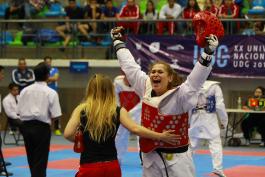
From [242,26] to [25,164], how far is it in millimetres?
9470

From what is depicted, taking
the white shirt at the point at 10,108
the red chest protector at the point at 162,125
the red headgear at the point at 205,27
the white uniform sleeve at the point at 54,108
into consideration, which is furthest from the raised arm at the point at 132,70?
the white shirt at the point at 10,108

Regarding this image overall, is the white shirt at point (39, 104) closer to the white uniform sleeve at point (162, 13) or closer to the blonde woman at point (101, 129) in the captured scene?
the blonde woman at point (101, 129)

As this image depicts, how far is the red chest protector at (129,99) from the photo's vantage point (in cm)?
1423

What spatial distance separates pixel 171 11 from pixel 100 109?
620 inches

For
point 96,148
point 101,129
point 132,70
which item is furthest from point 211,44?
point 96,148

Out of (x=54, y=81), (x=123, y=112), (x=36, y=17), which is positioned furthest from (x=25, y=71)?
(x=123, y=112)

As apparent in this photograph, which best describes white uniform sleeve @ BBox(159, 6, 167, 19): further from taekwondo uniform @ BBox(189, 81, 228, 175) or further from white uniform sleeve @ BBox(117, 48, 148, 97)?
white uniform sleeve @ BBox(117, 48, 148, 97)

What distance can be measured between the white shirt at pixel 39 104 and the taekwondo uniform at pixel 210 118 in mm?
3097

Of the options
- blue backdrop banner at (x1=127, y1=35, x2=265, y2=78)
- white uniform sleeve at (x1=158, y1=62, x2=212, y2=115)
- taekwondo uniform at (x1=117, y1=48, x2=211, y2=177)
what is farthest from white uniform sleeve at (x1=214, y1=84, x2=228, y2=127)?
blue backdrop banner at (x1=127, y1=35, x2=265, y2=78)

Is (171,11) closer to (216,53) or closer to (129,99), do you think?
(216,53)

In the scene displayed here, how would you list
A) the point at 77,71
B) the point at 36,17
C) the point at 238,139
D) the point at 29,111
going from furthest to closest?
the point at 36,17, the point at 77,71, the point at 238,139, the point at 29,111

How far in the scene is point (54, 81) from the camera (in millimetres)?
21406

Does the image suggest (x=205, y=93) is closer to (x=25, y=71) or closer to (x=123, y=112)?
(x=123, y=112)

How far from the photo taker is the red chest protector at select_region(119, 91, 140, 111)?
14227 millimetres
